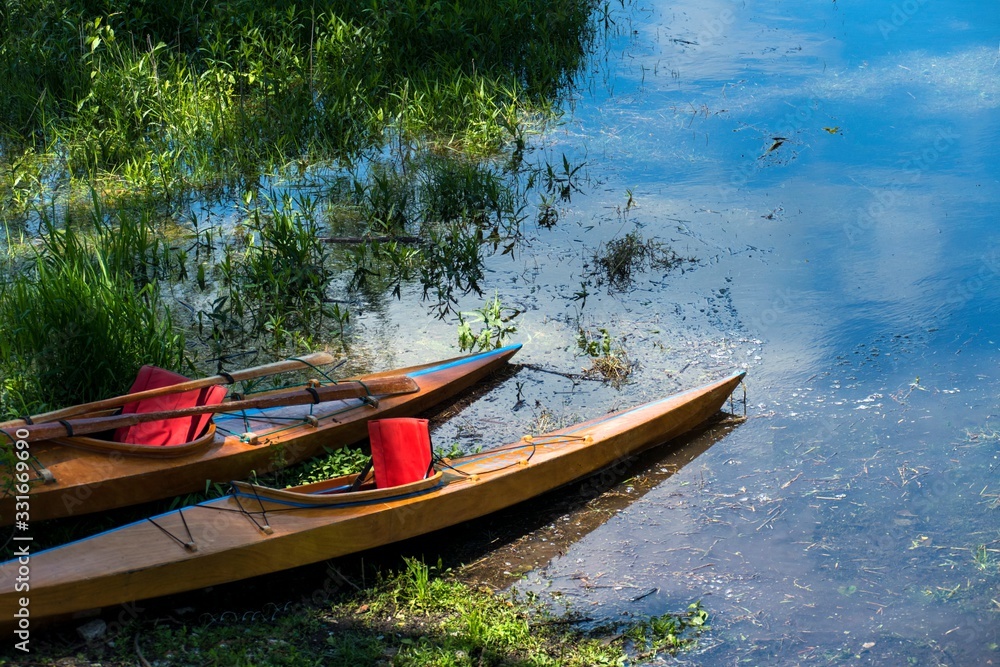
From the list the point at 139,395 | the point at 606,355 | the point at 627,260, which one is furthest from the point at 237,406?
the point at 627,260

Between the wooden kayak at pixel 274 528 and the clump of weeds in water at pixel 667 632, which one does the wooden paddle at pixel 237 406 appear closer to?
the wooden kayak at pixel 274 528

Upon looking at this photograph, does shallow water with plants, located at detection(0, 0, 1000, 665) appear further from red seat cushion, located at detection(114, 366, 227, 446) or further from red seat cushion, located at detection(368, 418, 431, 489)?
red seat cushion, located at detection(114, 366, 227, 446)

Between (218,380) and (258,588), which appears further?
(218,380)

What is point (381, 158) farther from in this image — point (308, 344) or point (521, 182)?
point (308, 344)

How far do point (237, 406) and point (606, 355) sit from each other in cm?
217

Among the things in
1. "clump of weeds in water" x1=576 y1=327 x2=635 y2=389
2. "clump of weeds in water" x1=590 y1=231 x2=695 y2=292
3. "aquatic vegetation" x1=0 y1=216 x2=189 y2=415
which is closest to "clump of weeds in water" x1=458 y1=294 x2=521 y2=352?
"clump of weeds in water" x1=576 y1=327 x2=635 y2=389

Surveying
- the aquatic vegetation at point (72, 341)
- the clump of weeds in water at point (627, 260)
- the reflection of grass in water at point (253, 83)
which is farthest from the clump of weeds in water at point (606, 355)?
the reflection of grass in water at point (253, 83)

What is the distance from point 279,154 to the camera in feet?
25.4

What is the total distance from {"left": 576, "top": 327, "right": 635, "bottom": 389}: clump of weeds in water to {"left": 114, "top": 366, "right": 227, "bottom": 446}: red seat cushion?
206 cm

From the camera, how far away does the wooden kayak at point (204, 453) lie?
4309mm

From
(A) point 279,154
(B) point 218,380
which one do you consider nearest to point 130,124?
(A) point 279,154

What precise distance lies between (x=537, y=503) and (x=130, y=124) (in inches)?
194

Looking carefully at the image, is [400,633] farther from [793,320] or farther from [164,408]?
[793,320]

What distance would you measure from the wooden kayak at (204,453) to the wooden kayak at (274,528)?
274mm
